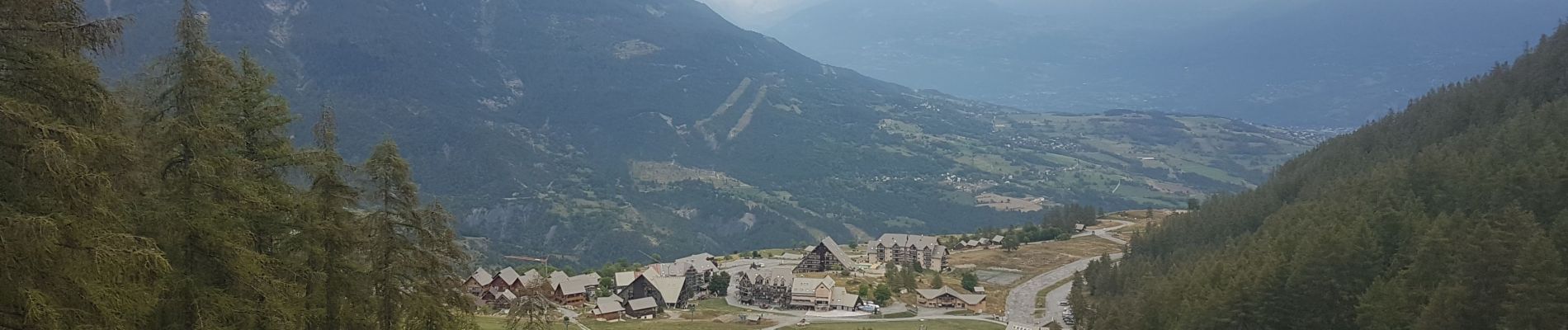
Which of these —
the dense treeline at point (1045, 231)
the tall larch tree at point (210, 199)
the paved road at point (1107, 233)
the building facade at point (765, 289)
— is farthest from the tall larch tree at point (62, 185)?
the paved road at point (1107, 233)

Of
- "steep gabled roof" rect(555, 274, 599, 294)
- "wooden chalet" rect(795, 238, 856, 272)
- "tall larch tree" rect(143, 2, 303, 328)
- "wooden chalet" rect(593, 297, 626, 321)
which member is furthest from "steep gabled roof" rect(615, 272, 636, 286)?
"tall larch tree" rect(143, 2, 303, 328)

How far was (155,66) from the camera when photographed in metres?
15.1

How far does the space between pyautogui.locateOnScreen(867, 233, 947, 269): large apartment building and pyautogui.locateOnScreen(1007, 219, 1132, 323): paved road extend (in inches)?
471

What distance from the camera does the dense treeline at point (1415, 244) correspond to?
27594 millimetres

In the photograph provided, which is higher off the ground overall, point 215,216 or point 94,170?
point 94,170

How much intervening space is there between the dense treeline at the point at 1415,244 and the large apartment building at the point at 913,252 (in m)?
27.7

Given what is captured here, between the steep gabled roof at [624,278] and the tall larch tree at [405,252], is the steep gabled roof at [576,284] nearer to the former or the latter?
the steep gabled roof at [624,278]

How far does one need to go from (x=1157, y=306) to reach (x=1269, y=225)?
2076cm

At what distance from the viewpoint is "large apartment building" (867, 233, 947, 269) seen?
103438mm

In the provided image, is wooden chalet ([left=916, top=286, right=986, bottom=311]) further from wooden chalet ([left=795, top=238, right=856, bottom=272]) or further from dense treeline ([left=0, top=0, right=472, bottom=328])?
dense treeline ([left=0, top=0, right=472, bottom=328])

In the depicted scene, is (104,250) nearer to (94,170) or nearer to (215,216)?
(94,170)

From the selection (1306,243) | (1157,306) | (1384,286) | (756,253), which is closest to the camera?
(1384,286)

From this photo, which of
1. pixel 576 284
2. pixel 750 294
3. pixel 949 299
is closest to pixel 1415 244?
pixel 949 299

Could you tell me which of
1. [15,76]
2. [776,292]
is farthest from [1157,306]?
[15,76]
